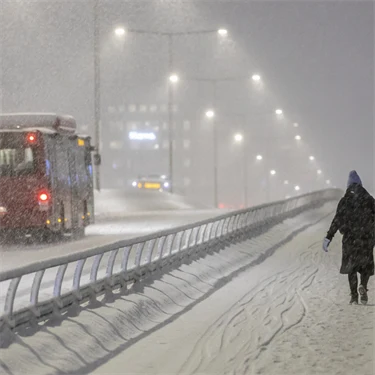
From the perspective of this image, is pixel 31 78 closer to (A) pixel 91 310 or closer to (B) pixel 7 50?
(B) pixel 7 50

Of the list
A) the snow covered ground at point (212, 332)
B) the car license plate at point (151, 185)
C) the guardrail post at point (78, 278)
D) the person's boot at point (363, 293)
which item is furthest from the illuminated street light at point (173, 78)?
the guardrail post at point (78, 278)

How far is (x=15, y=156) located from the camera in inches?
1054

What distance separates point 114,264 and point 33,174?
11897 mm

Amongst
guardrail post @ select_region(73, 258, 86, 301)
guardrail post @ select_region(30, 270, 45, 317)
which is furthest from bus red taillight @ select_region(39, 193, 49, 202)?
guardrail post @ select_region(30, 270, 45, 317)

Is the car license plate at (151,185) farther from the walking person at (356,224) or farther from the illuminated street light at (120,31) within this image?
the walking person at (356,224)

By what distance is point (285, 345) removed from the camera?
39.6 feet

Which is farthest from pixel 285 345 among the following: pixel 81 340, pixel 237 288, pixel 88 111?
pixel 88 111

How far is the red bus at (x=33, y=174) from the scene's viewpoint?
26688mm

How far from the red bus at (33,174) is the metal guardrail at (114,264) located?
4.39m

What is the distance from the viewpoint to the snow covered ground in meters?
10.7

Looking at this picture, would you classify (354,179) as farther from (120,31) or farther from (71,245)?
(120,31)

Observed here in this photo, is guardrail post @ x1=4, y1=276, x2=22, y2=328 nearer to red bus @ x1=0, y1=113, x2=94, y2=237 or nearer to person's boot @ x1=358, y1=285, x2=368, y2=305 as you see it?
person's boot @ x1=358, y1=285, x2=368, y2=305

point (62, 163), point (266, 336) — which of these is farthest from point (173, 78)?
point (266, 336)

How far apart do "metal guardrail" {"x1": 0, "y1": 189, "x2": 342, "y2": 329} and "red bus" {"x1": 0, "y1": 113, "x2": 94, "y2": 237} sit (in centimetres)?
439
